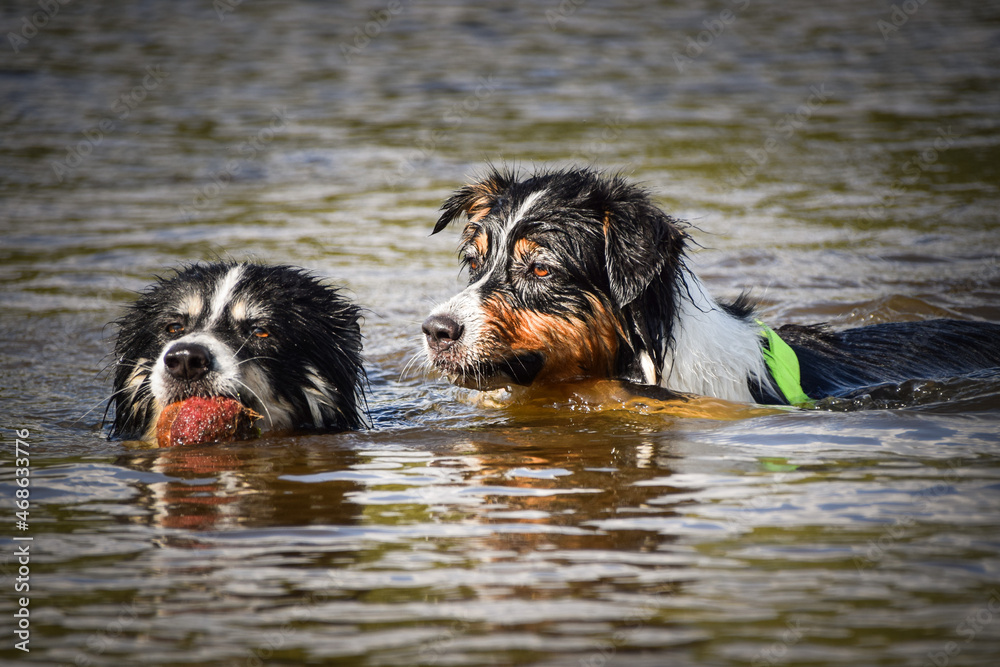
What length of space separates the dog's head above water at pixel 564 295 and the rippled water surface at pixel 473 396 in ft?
1.04

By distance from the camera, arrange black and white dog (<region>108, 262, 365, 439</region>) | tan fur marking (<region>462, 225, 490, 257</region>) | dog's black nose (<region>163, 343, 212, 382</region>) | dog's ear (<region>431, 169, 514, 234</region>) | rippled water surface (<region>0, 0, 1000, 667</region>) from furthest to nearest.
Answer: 1. dog's ear (<region>431, 169, 514, 234</region>)
2. tan fur marking (<region>462, 225, 490, 257</region>)
3. black and white dog (<region>108, 262, 365, 439</region>)
4. dog's black nose (<region>163, 343, 212, 382</region>)
5. rippled water surface (<region>0, 0, 1000, 667</region>)

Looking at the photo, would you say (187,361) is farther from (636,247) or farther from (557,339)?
(636,247)

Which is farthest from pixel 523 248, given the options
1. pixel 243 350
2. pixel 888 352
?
pixel 888 352

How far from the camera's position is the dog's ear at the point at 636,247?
5355 mm

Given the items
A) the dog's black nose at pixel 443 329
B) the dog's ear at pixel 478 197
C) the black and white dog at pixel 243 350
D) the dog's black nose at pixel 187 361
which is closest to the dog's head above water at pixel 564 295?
the dog's black nose at pixel 443 329

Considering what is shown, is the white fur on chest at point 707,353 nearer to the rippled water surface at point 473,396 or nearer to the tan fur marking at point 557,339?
the rippled water surface at point 473,396

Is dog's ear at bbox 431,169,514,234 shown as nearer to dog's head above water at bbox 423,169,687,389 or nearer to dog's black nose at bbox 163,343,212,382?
dog's head above water at bbox 423,169,687,389

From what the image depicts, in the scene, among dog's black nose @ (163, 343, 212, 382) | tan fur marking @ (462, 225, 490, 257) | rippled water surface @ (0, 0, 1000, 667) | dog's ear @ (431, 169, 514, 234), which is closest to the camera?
rippled water surface @ (0, 0, 1000, 667)

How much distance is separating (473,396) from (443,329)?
100 cm

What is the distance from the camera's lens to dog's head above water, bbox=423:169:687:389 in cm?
537

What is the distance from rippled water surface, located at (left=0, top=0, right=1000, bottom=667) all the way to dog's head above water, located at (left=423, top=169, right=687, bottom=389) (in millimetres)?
318

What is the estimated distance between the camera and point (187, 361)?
16.9 ft

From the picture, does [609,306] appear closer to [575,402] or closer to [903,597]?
[575,402]

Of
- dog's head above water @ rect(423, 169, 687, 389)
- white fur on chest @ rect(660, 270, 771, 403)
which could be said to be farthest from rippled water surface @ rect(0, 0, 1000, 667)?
dog's head above water @ rect(423, 169, 687, 389)
